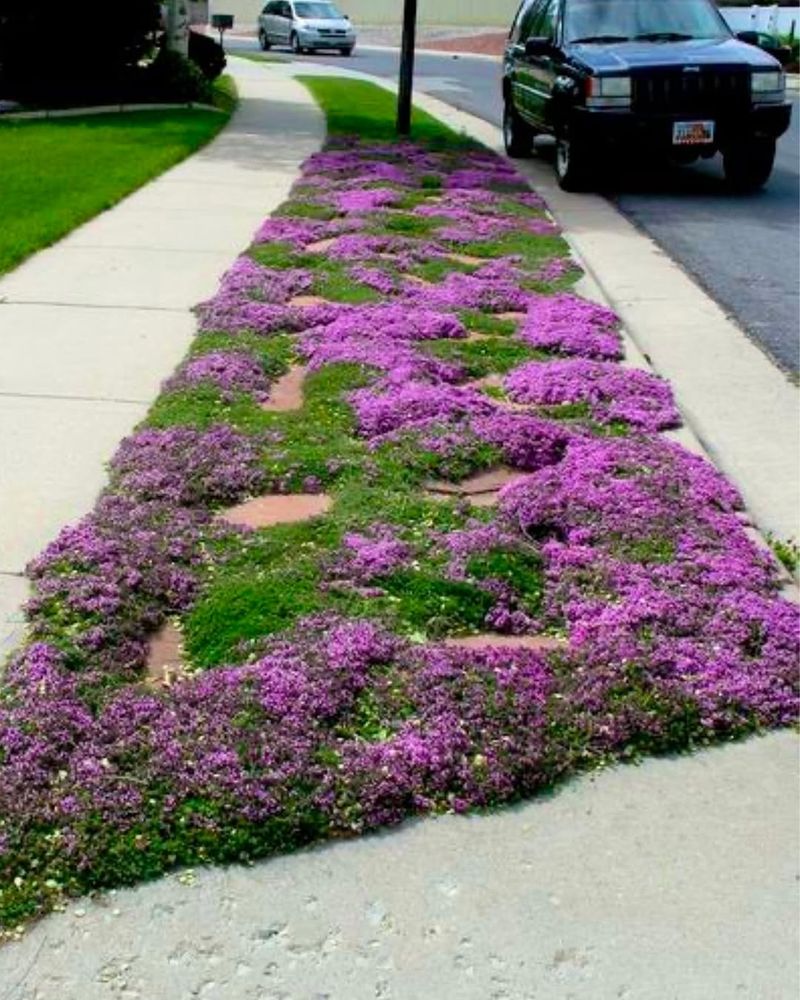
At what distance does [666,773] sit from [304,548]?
161 centimetres

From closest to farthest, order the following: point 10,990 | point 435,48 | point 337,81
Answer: point 10,990 → point 337,81 → point 435,48

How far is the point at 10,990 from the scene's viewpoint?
9.12 ft

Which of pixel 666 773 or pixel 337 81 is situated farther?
pixel 337 81

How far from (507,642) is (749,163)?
35.5 ft

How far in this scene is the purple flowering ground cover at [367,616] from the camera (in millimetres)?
3350

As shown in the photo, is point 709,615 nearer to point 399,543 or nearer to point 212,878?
point 399,543

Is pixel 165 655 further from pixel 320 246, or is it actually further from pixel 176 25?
pixel 176 25

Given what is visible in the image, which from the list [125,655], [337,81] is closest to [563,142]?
[125,655]

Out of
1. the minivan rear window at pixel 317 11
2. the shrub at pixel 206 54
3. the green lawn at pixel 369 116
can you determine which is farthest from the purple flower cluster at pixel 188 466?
the minivan rear window at pixel 317 11

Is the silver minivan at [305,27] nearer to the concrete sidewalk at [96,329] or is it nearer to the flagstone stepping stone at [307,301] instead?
the concrete sidewalk at [96,329]

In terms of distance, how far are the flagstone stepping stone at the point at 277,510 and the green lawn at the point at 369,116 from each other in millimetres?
12548

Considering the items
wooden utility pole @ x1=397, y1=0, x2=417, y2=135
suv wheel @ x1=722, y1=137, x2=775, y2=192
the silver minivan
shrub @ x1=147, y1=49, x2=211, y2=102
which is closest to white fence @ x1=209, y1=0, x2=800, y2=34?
the silver minivan

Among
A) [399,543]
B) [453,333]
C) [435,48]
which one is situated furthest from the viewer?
[435,48]

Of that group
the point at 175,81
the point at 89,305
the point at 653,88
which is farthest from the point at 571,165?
the point at 175,81
